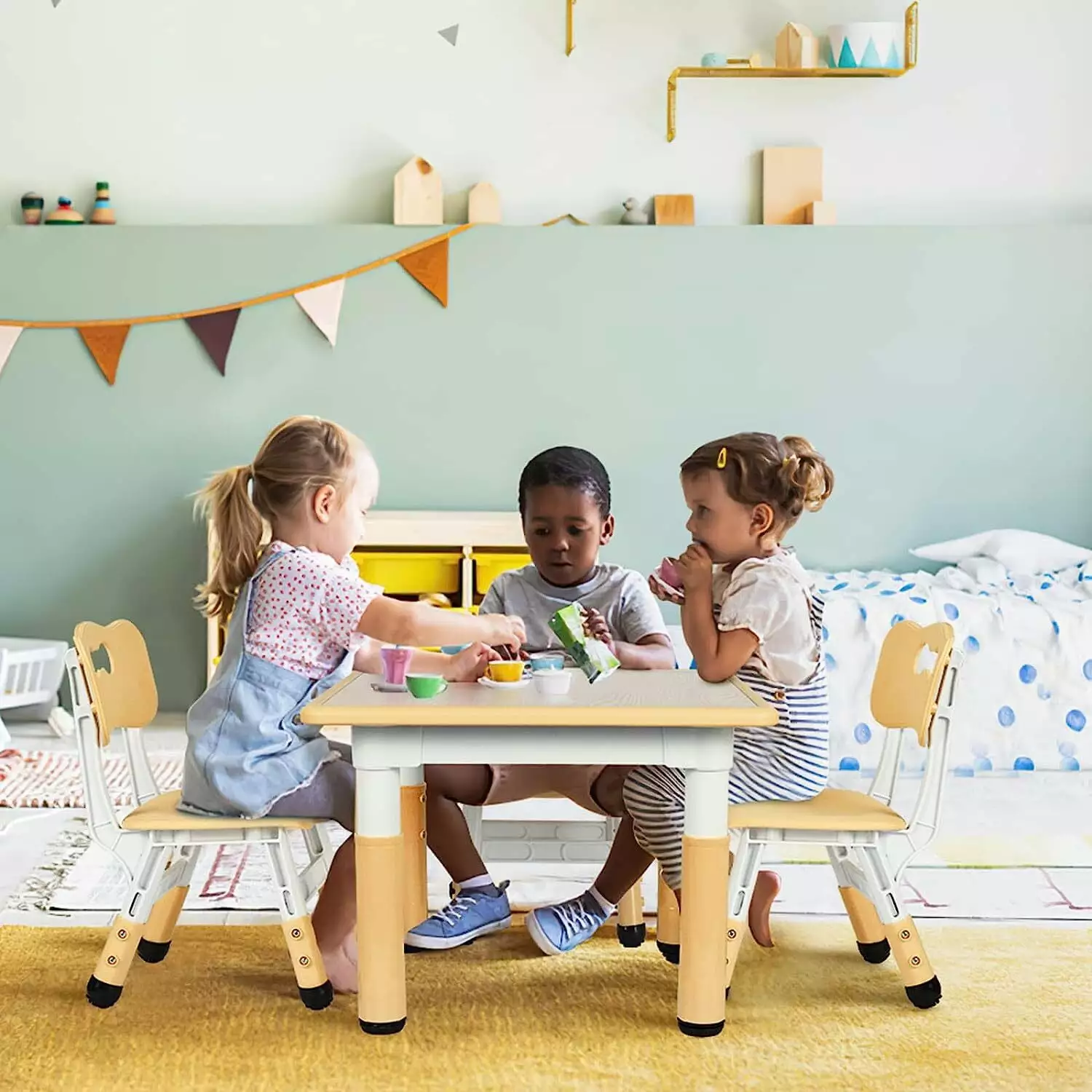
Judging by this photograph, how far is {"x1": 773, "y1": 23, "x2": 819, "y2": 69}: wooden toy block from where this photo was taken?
15.6 ft

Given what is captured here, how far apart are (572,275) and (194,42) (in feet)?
5.13

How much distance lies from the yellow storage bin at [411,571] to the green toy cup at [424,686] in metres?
2.61

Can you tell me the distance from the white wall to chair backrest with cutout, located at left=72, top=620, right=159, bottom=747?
2994 mm

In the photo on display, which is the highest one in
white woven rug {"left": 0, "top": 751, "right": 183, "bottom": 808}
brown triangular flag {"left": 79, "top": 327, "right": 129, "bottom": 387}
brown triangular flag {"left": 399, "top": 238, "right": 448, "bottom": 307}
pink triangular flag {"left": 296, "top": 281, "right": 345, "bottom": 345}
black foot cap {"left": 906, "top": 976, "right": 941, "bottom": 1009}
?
brown triangular flag {"left": 399, "top": 238, "right": 448, "bottom": 307}

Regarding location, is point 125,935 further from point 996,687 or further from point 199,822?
point 996,687

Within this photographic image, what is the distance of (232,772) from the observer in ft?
6.65

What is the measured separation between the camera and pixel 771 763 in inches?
84.0

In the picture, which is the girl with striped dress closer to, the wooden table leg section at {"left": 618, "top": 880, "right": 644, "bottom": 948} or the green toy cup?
the wooden table leg section at {"left": 618, "top": 880, "right": 644, "bottom": 948}

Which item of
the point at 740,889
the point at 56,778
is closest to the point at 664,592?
the point at 740,889

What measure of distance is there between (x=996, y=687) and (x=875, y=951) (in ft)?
5.70

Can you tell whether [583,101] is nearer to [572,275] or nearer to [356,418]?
[572,275]

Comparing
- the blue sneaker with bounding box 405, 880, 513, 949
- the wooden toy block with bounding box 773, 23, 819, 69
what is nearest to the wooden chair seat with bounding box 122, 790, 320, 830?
the blue sneaker with bounding box 405, 880, 513, 949

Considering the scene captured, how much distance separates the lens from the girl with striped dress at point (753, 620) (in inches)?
82.0

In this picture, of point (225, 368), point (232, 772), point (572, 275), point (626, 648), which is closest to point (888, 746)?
point (626, 648)
